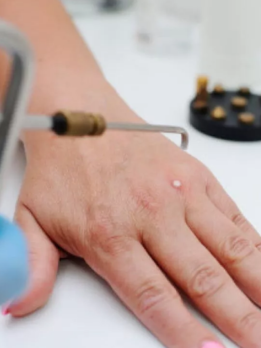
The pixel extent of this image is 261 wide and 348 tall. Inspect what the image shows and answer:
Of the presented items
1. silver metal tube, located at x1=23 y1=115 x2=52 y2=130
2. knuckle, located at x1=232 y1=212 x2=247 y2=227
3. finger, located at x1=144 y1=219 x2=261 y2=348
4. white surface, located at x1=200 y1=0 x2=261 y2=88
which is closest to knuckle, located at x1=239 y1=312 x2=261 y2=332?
finger, located at x1=144 y1=219 x2=261 y2=348

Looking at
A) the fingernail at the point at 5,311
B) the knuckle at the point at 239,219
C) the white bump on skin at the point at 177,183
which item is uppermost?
the white bump on skin at the point at 177,183

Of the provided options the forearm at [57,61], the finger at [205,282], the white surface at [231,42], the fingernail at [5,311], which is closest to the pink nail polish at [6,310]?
the fingernail at [5,311]

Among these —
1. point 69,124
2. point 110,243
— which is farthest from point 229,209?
point 69,124

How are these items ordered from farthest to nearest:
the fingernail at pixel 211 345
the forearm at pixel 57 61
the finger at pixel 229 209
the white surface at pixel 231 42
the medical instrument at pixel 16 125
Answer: the white surface at pixel 231 42, the forearm at pixel 57 61, the finger at pixel 229 209, the fingernail at pixel 211 345, the medical instrument at pixel 16 125

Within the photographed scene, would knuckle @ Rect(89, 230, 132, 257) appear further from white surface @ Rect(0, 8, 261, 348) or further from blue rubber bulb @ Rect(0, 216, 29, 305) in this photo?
blue rubber bulb @ Rect(0, 216, 29, 305)

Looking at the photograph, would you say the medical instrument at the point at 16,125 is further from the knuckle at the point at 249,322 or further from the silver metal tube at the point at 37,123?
the knuckle at the point at 249,322

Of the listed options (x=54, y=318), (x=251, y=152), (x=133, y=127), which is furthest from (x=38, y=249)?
(x=251, y=152)

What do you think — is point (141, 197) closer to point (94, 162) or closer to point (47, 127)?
point (94, 162)
